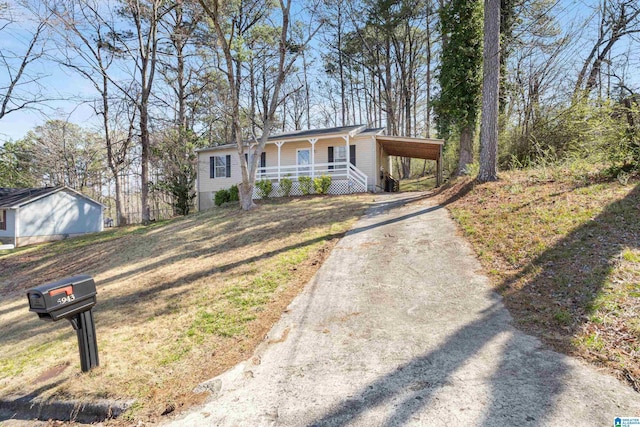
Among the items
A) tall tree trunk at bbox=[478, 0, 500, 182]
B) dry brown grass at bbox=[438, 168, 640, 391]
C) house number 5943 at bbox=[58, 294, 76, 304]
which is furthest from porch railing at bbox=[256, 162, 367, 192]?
house number 5943 at bbox=[58, 294, 76, 304]

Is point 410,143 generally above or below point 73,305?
above

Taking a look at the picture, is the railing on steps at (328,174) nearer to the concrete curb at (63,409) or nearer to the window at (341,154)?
the window at (341,154)

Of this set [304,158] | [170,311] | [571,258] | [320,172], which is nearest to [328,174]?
[320,172]

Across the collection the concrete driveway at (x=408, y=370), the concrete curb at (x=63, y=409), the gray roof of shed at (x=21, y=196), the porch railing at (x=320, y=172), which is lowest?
the concrete curb at (x=63, y=409)

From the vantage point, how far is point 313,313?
3980mm

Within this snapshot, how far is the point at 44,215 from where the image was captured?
18.0 meters

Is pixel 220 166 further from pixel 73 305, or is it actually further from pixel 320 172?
pixel 73 305

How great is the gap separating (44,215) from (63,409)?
20.5 m

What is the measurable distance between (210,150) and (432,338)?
1793 centimetres

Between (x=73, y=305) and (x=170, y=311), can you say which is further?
(x=170, y=311)

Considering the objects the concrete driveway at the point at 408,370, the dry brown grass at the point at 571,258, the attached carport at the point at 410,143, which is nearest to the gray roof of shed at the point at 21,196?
the attached carport at the point at 410,143

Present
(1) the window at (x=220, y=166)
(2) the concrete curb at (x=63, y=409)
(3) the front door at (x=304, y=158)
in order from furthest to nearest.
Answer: (1) the window at (x=220, y=166), (3) the front door at (x=304, y=158), (2) the concrete curb at (x=63, y=409)

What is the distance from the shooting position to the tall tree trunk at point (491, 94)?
8.38 metres

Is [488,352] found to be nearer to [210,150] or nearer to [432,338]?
[432,338]
